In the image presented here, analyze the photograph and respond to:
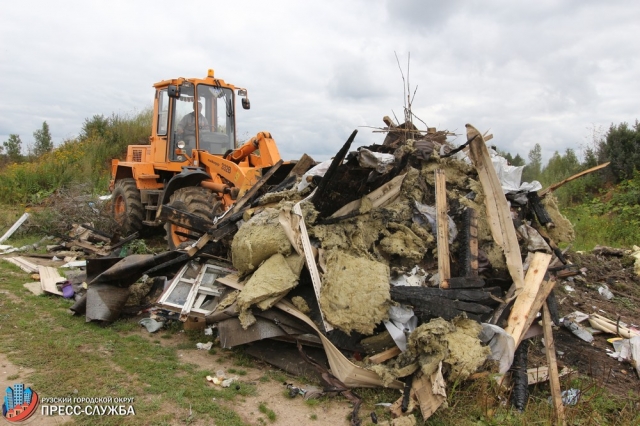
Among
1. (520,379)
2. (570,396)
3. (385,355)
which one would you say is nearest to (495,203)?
(520,379)

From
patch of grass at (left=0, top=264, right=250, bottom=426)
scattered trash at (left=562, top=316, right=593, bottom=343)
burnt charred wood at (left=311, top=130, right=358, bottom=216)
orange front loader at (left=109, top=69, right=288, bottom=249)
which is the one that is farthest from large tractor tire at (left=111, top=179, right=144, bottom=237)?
scattered trash at (left=562, top=316, right=593, bottom=343)

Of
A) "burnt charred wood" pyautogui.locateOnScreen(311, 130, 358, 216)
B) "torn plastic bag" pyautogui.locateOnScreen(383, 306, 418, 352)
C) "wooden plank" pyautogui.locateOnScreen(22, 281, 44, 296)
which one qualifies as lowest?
"wooden plank" pyautogui.locateOnScreen(22, 281, 44, 296)

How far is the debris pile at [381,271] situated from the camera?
3934 mm

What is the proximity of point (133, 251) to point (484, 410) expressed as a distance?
6345 mm

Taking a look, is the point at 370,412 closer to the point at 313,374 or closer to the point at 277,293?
the point at 313,374

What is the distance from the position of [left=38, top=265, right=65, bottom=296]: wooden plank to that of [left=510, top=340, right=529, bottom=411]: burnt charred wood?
556cm

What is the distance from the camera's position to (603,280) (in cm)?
704

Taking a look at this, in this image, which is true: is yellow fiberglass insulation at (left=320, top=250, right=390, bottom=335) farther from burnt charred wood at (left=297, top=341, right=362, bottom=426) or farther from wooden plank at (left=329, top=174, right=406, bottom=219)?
wooden plank at (left=329, top=174, right=406, bottom=219)

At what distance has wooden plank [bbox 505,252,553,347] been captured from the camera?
4.22 m

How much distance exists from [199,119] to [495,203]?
544 centimetres

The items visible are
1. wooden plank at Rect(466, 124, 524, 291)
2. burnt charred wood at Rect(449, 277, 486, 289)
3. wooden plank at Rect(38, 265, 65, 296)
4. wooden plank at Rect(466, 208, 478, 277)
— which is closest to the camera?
burnt charred wood at Rect(449, 277, 486, 289)

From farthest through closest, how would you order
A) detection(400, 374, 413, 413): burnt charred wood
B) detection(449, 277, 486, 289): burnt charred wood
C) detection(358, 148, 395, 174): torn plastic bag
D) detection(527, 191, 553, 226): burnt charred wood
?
detection(527, 191, 553, 226): burnt charred wood < detection(358, 148, 395, 174): torn plastic bag < detection(449, 277, 486, 289): burnt charred wood < detection(400, 374, 413, 413): burnt charred wood

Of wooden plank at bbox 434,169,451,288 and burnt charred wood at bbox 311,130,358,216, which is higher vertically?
burnt charred wood at bbox 311,130,358,216

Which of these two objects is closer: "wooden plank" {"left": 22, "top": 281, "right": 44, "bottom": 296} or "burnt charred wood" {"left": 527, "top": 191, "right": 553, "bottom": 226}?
"burnt charred wood" {"left": 527, "top": 191, "right": 553, "bottom": 226}
